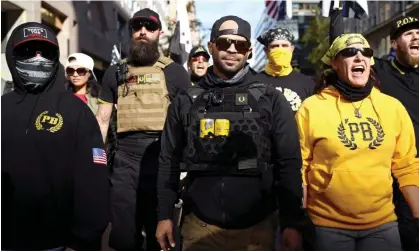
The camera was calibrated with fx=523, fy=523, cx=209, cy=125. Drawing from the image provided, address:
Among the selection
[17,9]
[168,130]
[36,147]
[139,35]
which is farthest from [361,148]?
[17,9]

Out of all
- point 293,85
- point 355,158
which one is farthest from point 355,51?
point 293,85

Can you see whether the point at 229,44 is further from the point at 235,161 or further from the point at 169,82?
the point at 169,82

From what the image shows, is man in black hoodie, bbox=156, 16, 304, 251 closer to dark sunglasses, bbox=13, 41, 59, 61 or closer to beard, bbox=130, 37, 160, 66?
dark sunglasses, bbox=13, 41, 59, 61

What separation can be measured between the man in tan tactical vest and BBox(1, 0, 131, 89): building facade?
5.22m

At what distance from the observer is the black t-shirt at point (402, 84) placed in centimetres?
409

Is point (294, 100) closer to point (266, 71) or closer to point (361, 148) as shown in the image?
point (266, 71)

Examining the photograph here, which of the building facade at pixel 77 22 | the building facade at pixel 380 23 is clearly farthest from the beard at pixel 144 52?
the building facade at pixel 380 23

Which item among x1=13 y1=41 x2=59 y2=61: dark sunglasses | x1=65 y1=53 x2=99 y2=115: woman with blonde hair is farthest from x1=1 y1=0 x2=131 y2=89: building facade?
x1=13 y1=41 x2=59 y2=61: dark sunglasses

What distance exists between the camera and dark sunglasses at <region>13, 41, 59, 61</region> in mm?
2838

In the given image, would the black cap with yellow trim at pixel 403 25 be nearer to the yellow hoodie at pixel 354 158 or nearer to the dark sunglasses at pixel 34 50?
the yellow hoodie at pixel 354 158

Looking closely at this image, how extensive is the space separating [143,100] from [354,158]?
6.59 feet

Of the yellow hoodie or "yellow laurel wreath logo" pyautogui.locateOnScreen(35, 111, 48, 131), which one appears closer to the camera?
"yellow laurel wreath logo" pyautogui.locateOnScreen(35, 111, 48, 131)

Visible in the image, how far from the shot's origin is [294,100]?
504cm

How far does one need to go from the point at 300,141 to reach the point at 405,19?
163 centimetres
